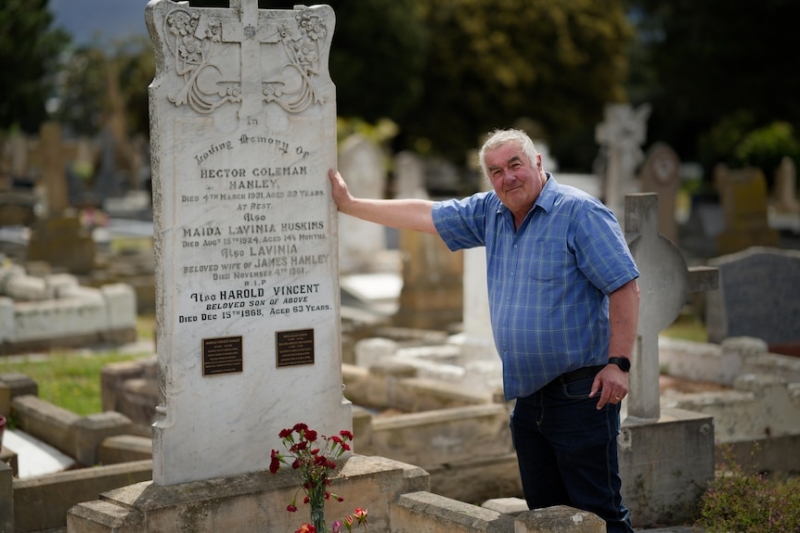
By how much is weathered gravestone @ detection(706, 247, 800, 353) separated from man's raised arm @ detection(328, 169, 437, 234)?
6608 mm

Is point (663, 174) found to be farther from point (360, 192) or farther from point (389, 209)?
point (389, 209)

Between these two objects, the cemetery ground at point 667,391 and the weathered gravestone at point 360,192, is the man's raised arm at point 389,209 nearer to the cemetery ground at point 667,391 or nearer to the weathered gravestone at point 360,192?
the cemetery ground at point 667,391

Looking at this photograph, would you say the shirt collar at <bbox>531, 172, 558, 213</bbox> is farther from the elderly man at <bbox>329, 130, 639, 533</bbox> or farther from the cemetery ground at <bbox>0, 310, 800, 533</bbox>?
the cemetery ground at <bbox>0, 310, 800, 533</bbox>

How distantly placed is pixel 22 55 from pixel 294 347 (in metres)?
24.7

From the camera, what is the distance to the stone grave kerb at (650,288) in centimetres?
679

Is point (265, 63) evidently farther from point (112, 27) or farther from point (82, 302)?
point (112, 27)

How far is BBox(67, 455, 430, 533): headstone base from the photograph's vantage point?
5363 millimetres

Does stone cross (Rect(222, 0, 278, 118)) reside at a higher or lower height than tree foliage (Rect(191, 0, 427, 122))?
lower

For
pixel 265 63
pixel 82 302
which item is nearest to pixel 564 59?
pixel 82 302

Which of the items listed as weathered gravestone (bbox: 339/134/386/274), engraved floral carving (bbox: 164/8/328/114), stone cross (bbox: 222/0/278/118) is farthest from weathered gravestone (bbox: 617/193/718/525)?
weathered gravestone (bbox: 339/134/386/274)

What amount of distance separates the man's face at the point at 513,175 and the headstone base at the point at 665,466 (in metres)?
2.11

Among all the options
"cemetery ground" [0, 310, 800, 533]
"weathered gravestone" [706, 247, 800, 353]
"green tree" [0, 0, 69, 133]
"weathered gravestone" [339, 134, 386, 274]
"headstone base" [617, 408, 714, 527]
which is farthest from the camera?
"green tree" [0, 0, 69, 133]

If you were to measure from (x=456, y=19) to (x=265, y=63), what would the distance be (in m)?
37.4

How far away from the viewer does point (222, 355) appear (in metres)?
5.78
